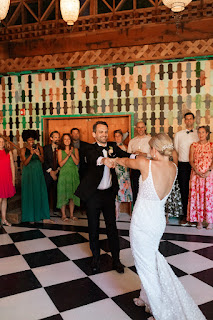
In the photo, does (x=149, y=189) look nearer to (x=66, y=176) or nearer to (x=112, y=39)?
(x=66, y=176)

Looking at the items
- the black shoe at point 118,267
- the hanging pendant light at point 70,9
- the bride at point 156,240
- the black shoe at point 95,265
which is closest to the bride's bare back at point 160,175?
the bride at point 156,240

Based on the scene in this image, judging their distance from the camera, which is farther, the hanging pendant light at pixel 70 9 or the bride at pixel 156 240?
the hanging pendant light at pixel 70 9

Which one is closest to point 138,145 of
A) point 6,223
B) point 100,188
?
point 100,188

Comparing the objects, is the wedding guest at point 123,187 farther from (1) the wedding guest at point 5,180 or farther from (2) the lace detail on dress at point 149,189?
(2) the lace detail on dress at point 149,189

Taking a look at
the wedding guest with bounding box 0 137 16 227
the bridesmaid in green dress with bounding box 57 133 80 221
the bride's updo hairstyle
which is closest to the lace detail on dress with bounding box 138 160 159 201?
the bride's updo hairstyle

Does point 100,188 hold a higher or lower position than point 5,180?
higher

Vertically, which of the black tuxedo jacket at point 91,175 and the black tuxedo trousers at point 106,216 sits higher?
the black tuxedo jacket at point 91,175

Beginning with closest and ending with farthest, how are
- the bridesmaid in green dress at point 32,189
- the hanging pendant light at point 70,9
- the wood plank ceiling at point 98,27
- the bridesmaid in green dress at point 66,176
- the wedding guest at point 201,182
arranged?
the hanging pendant light at point 70,9 < the wedding guest at point 201,182 < the bridesmaid in green dress at point 32,189 < the bridesmaid in green dress at point 66,176 < the wood plank ceiling at point 98,27

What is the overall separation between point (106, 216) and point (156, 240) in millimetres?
1091

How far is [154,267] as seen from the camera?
2.48 meters

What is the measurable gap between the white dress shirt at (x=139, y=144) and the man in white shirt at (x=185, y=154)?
0.63 metres

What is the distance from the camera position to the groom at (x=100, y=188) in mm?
3363

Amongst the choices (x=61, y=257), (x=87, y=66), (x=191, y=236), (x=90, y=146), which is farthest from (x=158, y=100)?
(x=61, y=257)

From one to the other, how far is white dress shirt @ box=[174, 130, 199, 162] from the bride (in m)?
3.32
